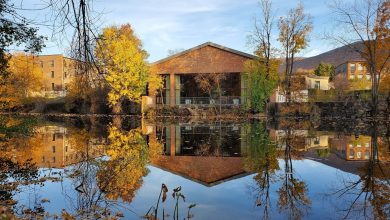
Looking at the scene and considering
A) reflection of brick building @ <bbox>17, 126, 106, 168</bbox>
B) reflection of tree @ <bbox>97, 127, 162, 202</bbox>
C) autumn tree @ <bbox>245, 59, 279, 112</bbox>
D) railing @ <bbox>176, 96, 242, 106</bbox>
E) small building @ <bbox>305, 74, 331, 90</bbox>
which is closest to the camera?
reflection of tree @ <bbox>97, 127, 162, 202</bbox>

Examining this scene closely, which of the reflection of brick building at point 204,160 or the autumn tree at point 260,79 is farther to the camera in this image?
the autumn tree at point 260,79

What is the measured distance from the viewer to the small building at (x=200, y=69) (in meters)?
42.8

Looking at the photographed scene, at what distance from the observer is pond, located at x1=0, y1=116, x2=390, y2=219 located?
256 inches

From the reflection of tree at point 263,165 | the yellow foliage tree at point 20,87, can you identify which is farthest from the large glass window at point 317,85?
the reflection of tree at point 263,165

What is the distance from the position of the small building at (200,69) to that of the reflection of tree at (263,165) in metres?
26.3

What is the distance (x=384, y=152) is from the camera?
1270 cm

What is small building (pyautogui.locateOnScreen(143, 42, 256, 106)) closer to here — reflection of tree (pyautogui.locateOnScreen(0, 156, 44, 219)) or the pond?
the pond

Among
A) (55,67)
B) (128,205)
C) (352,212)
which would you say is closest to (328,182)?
(352,212)

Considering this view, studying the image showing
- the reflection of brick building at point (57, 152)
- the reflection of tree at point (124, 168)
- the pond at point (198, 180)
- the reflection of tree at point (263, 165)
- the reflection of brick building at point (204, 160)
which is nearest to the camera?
the pond at point (198, 180)

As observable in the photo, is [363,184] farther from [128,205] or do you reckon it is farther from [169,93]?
[169,93]

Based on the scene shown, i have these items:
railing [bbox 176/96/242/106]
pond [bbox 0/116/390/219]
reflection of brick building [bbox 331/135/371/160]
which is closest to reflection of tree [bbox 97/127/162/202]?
pond [bbox 0/116/390/219]

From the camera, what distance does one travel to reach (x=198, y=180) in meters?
9.41

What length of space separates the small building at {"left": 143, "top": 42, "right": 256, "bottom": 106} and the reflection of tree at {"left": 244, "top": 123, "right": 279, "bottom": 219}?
86.1 ft

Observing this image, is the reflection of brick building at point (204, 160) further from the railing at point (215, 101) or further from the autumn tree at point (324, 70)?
the autumn tree at point (324, 70)
